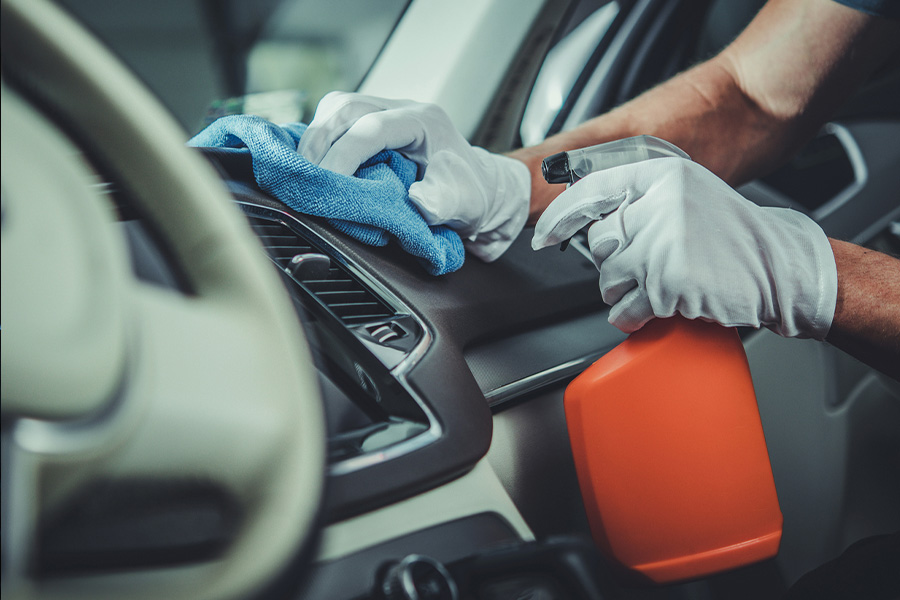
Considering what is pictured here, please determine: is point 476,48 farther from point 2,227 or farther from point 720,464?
point 2,227

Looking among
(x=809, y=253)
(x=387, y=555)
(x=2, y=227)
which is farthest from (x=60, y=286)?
(x=809, y=253)

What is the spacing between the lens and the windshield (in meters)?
1.15

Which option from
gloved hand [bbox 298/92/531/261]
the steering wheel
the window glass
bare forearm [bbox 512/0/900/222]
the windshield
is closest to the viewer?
the steering wheel

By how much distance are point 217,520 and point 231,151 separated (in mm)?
457

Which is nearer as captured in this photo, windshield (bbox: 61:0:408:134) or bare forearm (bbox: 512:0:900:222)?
bare forearm (bbox: 512:0:900:222)

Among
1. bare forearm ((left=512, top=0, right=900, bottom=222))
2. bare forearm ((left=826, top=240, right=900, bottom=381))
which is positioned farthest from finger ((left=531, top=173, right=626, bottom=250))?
bare forearm ((left=512, top=0, right=900, bottom=222))

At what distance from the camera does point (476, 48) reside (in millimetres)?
1320

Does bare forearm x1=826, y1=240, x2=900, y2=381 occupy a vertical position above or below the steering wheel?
below

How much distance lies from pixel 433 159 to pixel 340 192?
0.53ft

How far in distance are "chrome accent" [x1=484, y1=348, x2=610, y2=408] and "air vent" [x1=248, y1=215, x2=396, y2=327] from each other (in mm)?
141

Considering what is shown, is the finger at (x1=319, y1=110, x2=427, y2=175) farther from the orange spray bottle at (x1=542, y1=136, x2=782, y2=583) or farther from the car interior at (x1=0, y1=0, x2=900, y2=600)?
the orange spray bottle at (x1=542, y1=136, x2=782, y2=583)

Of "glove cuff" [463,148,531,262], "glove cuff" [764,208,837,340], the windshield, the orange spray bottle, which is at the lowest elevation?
the orange spray bottle

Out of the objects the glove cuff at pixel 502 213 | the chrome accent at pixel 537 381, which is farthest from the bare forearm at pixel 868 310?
the glove cuff at pixel 502 213

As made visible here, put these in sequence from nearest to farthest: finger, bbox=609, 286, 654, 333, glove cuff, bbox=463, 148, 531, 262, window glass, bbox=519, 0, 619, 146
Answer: finger, bbox=609, 286, 654, 333
glove cuff, bbox=463, 148, 531, 262
window glass, bbox=519, 0, 619, 146
